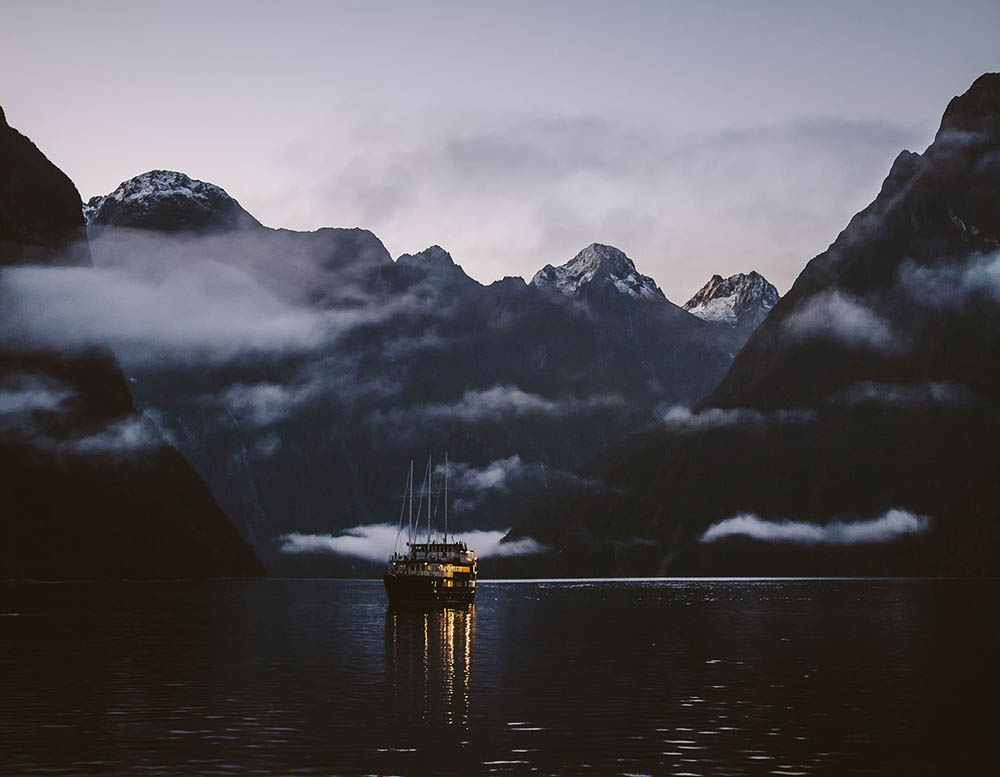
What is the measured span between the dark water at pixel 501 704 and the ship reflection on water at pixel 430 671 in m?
0.29

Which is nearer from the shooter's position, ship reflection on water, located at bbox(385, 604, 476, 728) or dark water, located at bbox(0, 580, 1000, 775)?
dark water, located at bbox(0, 580, 1000, 775)

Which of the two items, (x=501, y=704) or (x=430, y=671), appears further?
(x=430, y=671)

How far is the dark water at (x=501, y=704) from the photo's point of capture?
2235 inches

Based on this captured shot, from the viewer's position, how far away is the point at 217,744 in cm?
6116

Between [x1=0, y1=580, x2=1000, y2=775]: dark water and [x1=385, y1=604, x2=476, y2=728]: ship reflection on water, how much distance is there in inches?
11.5

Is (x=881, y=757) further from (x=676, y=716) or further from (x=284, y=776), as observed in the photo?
(x=284, y=776)

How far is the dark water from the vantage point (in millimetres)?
56781

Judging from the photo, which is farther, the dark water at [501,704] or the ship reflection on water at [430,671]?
the ship reflection on water at [430,671]

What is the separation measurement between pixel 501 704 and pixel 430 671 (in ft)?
78.7

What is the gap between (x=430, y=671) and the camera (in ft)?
333

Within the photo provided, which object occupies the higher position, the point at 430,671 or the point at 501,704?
the point at 430,671

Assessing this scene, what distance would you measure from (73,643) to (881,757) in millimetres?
95981

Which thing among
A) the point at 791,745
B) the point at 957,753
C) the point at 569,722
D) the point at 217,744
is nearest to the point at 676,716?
the point at 569,722

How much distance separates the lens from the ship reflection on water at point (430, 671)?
7475 cm
